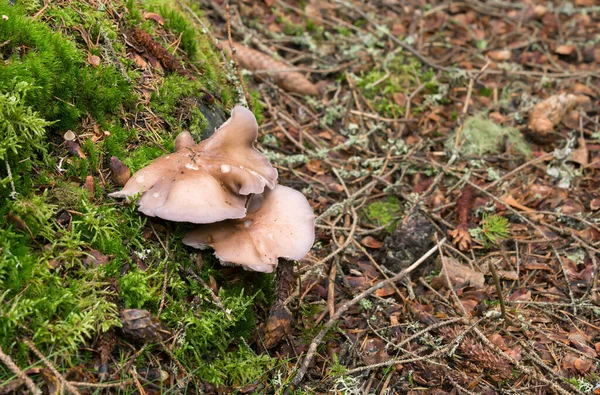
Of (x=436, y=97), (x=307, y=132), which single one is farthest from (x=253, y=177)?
(x=436, y=97)

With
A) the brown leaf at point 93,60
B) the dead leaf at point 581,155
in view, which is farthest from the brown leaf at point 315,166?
the dead leaf at point 581,155

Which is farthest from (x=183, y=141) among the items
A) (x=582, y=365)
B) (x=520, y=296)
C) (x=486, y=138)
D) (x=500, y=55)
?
(x=500, y=55)

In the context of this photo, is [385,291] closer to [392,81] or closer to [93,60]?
[93,60]

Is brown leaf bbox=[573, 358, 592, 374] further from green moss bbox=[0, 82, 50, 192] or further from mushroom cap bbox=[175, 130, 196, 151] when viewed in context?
green moss bbox=[0, 82, 50, 192]

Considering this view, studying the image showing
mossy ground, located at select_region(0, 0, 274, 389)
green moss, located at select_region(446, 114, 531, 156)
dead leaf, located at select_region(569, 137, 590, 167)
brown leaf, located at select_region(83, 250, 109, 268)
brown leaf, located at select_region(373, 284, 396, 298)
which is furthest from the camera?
green moss, located at select_region(446, 114, 531, 156)

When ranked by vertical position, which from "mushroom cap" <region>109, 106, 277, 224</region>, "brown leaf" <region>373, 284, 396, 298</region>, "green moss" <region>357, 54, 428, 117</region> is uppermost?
"mushroom cap" <region>109, 106, 277, 224</region>

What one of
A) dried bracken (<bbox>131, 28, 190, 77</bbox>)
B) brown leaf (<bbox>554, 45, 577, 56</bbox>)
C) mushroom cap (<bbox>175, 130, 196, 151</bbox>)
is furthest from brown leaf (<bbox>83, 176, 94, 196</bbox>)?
brown leaf (<bbox>554, 45, 577, 56</bbox>)
